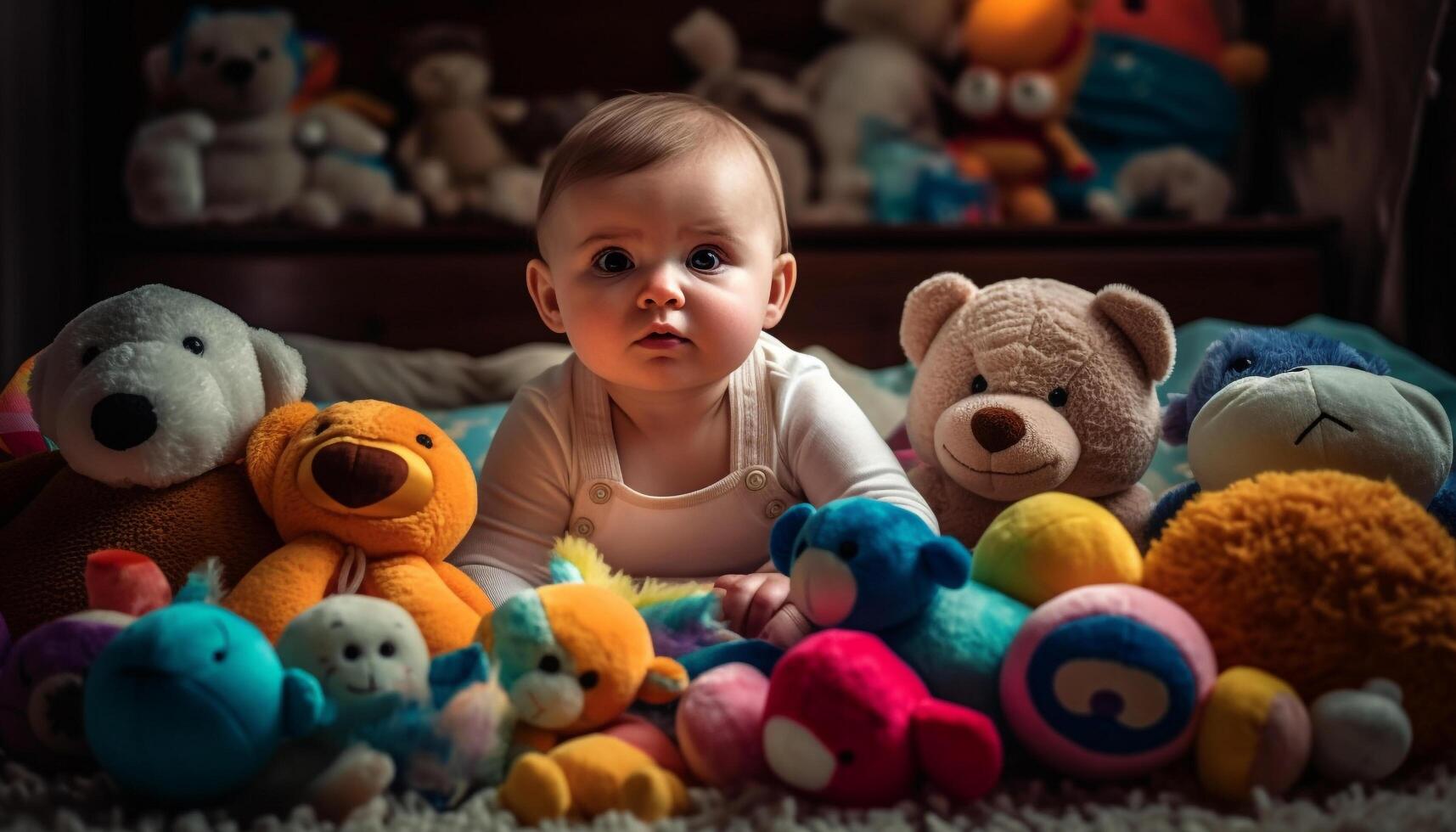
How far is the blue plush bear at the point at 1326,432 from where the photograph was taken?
33.4 inches

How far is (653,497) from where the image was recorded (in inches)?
41.0

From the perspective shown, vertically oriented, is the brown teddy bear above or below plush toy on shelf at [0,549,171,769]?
above

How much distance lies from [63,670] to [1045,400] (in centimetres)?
73

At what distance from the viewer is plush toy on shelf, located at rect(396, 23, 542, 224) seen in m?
2.25

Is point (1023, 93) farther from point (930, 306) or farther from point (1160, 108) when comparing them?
point (930, 306)

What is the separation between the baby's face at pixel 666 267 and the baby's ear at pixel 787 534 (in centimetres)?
25

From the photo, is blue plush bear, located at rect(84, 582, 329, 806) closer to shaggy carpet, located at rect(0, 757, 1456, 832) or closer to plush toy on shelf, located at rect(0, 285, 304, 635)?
shaggy carpet, located at rect(0, 757, 1456, 832)

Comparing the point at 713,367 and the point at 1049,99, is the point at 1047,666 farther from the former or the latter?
the point at 1049,99

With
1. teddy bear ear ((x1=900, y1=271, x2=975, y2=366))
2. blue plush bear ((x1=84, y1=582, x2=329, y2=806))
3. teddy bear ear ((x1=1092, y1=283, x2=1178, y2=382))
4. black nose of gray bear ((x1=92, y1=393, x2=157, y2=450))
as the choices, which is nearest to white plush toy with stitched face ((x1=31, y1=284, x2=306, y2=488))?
black nose of gray bear ((x1=92, y1=393, x2=157, y2=450))

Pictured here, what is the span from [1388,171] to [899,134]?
814 millimetres

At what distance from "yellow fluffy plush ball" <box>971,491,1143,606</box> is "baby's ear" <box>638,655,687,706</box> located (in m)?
0.20

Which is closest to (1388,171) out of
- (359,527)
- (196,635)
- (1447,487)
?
(1447,487)

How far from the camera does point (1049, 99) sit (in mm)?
2176

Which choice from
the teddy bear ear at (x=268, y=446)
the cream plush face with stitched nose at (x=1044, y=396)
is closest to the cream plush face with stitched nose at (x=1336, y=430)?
the cream plush face with stitched nose at (x=1044, y=396)
